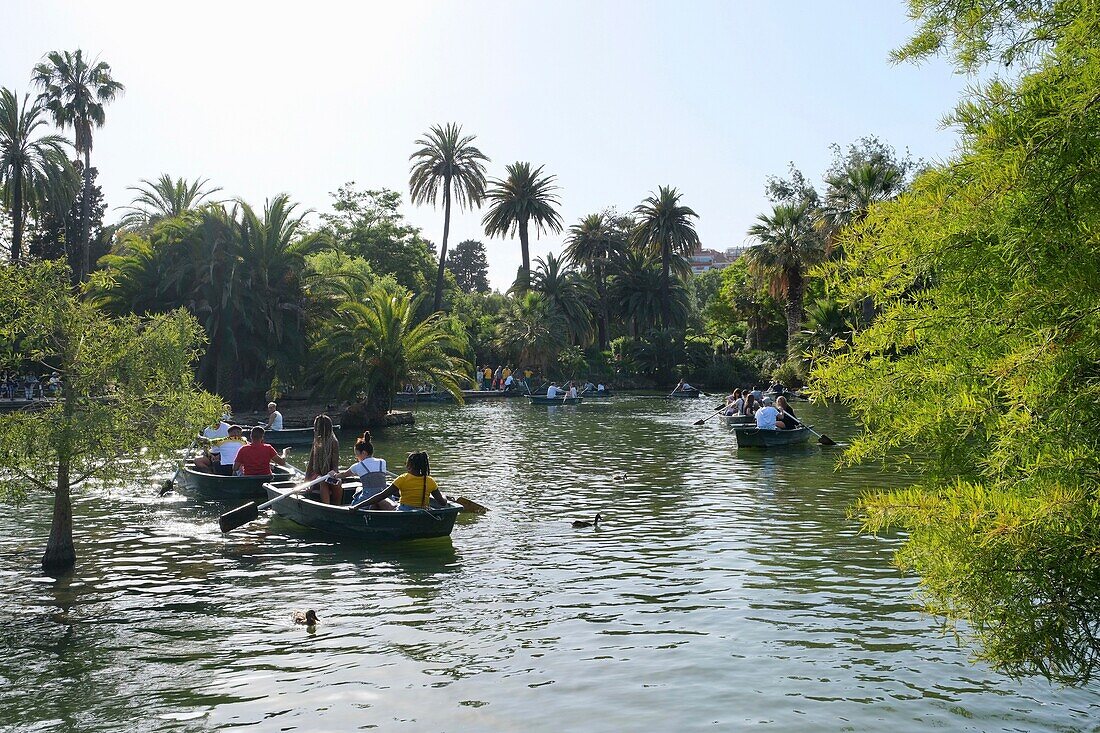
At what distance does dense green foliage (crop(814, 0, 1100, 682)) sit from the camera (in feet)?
15.6

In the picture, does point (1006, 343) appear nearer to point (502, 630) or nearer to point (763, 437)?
point (502, 630)

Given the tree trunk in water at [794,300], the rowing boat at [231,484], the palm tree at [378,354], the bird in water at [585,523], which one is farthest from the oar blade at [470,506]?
the tree trunk in water at [794,300]

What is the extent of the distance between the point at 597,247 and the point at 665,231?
7.45m

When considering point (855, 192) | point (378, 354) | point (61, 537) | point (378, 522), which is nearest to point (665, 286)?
point (855, 192)

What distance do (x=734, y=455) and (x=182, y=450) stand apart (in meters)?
18.6

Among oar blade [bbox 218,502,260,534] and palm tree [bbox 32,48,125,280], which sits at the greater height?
palm tree [bbox 32,48,125,280]

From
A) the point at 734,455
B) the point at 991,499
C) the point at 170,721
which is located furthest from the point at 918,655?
the point at 734,455

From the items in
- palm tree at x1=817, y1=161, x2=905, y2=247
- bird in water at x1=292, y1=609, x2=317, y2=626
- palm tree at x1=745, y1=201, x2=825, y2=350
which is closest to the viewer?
bird in water at x1=292, y1=609, x2=317, y2=626

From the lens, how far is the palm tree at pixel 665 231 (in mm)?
81750

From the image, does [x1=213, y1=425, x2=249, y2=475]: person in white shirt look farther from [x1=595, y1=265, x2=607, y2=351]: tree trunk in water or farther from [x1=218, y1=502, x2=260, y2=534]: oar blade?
[x1=595, y1=265, x2=607, y2=351]: tree trunk in water

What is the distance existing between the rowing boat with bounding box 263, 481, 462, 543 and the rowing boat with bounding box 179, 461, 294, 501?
3.73m

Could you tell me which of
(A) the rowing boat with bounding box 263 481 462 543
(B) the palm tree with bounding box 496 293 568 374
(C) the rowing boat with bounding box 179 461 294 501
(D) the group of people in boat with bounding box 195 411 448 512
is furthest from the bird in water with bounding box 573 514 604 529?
(B) the palm tree with bounding box 496 293 568 374

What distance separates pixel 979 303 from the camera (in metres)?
5.35

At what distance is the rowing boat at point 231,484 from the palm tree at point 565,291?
57.9 metres
